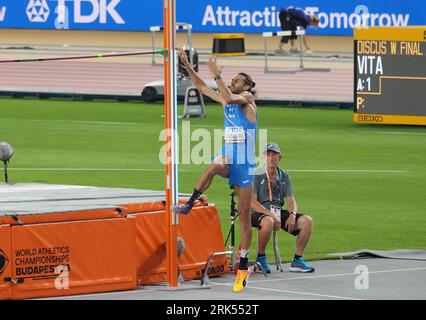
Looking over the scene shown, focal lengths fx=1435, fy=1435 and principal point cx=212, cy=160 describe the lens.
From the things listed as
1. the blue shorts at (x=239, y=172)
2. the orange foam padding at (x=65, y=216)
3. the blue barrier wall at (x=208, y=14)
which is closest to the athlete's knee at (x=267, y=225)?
the blue shorts at (x=239, y=172)

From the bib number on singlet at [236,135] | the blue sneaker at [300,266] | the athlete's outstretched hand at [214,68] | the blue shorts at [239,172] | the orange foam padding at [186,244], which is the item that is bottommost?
the blue sneaker at [300,266]

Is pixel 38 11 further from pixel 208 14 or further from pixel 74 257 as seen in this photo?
pixel 74 257

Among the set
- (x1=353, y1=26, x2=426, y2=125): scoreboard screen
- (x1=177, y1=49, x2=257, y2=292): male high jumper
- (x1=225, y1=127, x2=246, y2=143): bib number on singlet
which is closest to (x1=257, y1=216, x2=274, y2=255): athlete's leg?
(x1=177, y1=49, x2=257, y2=292): male high jumper

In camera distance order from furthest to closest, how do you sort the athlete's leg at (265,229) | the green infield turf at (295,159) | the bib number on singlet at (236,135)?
the green infield turf at (295,159), the athlete's leg at (265,229), the bib number on singlet at (236,135)

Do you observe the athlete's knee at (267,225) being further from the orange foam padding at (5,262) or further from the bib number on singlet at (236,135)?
the orange foam padding at (5,262)

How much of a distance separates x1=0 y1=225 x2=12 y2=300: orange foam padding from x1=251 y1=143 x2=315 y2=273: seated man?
10.1ft

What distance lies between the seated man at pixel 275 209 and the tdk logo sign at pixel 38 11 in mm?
38782

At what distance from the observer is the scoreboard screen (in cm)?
3112

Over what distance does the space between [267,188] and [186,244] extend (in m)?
1.26

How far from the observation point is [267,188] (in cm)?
1608

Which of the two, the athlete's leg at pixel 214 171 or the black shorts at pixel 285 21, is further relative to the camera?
the black shorts at pixel 285 21

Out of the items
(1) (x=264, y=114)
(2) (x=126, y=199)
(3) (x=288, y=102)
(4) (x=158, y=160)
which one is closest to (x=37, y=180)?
(4) (x=158, y=160)

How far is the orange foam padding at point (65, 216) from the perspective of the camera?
45.3ft
